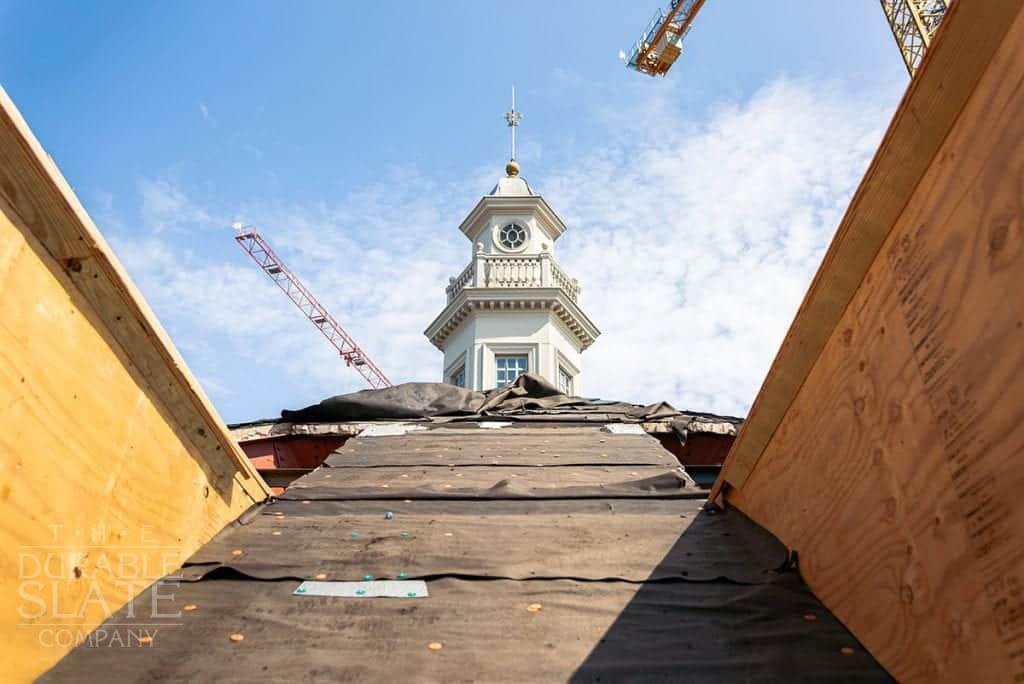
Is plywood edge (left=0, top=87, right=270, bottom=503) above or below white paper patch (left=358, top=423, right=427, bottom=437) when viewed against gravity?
below

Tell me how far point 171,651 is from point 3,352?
0.99 meters

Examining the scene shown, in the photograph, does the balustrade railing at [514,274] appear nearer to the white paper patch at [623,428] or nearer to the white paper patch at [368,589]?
the white paper patch at [623,428]

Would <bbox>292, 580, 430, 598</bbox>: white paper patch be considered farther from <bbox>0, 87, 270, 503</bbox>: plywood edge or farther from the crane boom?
the crane boom

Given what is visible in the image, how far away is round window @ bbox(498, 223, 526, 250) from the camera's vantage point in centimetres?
2384

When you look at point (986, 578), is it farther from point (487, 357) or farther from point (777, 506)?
point (487, 357)

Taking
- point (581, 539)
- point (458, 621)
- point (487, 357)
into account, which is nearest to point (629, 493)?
point (581, 539)

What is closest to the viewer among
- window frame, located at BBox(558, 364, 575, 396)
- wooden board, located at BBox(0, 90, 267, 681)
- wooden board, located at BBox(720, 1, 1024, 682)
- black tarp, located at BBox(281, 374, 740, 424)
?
wooden board, located at BBox(720, 1, 1024, 682)

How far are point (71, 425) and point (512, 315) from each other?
1924cm

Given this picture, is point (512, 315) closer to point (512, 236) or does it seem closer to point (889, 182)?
point (512, 236)

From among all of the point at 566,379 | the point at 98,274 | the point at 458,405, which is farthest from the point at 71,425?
the point at 566,379

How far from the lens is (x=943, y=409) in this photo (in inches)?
71.3

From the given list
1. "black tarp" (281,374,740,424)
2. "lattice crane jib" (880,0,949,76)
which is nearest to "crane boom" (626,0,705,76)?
"lattice crane jib" (880,0,949,76)

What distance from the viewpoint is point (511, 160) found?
28.1 meters

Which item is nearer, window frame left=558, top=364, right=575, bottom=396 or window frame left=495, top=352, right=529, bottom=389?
window frame left=495, top=352, right=529, bottom=389
